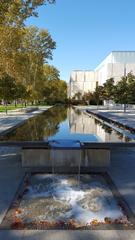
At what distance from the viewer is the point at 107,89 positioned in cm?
4969

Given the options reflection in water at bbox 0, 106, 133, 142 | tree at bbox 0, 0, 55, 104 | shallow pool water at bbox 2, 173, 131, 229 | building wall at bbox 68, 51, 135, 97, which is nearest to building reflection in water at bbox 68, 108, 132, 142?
reflection in water at bbox 0, 106, 133, 142

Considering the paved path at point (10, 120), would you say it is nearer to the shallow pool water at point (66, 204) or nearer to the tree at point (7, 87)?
the tree at point (7, 87)

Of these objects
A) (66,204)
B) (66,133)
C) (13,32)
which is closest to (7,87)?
(13,32)

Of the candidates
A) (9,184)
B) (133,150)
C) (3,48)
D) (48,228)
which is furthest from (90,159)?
(3,48)

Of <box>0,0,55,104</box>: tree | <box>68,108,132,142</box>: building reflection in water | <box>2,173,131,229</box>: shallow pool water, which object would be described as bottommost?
<box>68,108,132,142</box>: building reflection in water

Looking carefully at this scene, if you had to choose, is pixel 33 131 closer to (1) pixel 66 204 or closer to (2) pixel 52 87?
Answer: (1) pixel 66 204

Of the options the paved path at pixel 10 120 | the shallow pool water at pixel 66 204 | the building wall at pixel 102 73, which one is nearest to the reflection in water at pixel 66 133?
the paved path at pixel 10 120

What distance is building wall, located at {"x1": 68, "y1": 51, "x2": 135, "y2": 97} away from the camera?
7697 centimetres

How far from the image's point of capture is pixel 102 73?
287 feet

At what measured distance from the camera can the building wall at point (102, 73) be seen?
77.0m

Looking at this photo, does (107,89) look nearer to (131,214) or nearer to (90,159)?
(90,159)

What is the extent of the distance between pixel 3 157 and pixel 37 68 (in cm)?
4129

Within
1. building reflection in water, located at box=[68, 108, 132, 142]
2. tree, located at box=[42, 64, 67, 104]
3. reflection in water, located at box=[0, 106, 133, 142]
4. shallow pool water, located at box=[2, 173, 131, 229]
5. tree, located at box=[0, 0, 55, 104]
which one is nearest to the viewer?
shallow pool water, located at box=[2, 173, 131, 229]

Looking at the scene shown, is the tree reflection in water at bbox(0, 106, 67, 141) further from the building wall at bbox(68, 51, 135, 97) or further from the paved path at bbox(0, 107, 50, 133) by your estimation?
the building wall at bbox(68, 51, 135, 97)
